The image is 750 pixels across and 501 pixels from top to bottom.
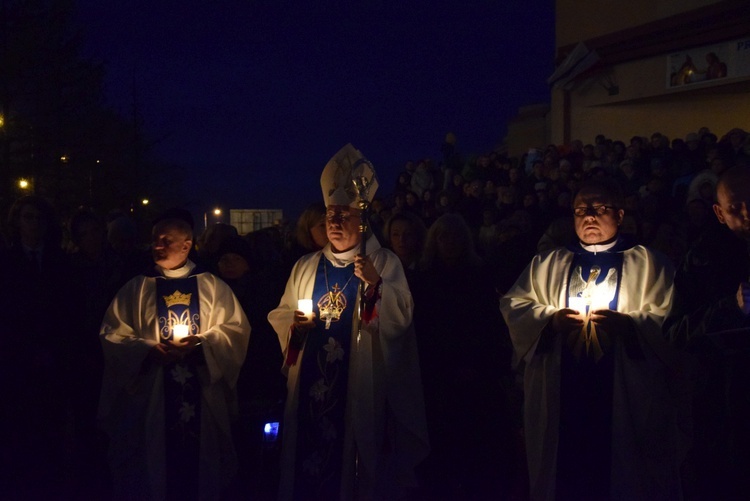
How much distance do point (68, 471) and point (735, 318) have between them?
4.93 m

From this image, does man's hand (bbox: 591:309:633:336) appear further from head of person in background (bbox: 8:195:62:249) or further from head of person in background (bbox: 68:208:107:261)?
head of person in background (bbox: 68:208:107:261)

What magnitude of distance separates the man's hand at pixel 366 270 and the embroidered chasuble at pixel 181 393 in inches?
48.0

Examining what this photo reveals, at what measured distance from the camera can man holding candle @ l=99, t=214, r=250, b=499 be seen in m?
4.96

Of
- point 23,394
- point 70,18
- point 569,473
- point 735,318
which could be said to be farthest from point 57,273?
point 70,18

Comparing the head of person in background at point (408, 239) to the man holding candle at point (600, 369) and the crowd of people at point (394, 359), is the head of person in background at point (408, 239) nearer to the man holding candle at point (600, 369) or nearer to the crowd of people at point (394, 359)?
the crowd of people at point (394, 359)

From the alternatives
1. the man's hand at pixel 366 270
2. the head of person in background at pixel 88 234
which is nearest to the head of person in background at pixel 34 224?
the head of person in background at pixel 88 234

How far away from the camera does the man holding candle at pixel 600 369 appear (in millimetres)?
4402

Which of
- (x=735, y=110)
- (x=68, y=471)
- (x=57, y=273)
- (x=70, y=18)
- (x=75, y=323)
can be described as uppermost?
(x=70, y=18)

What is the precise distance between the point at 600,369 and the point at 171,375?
9.24 feet

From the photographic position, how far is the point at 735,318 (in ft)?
11.4

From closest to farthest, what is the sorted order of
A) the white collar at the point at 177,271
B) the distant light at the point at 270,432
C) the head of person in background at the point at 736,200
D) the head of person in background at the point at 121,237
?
the head of person in background at the point at 736,200
the white collar at the point at 177,271
the distant light at the point at 270,432
the head of person in background at the point at 121,237

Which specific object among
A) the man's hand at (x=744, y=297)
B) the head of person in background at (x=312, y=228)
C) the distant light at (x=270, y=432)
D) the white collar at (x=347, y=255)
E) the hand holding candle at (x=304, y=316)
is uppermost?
the head of person in background at (x=312, y=228)

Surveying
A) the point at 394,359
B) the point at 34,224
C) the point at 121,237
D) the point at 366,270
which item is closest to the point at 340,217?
the point at 366,270

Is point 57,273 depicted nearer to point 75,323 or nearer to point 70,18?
point 75,323
